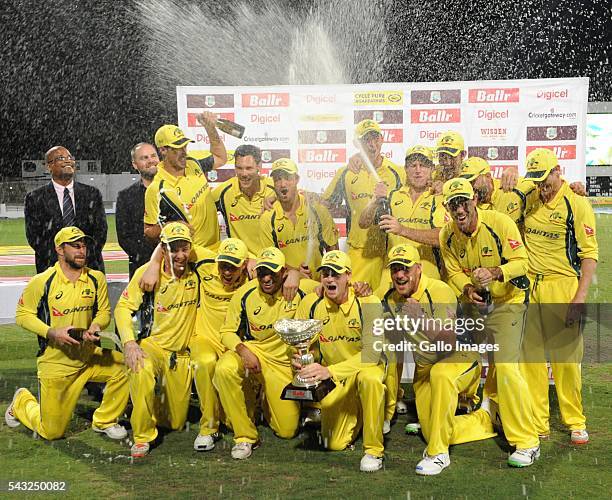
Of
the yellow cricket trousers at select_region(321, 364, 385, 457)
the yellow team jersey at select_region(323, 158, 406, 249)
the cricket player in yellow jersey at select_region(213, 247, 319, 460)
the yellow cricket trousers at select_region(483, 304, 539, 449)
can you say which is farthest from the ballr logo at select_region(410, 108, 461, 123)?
the yellow cricket trousers at select_region(321, 364, 385, 457)

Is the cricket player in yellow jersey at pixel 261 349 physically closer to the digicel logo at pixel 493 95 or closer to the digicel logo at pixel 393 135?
the digicel logo at pixel 393 135

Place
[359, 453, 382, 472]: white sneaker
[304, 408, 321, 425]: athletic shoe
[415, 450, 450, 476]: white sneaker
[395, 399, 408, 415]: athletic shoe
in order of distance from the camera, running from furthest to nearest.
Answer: [395, 399, 408, 415]: athletic shoe
[304, 408, 321, 425]: athletic shoe
[359, 453, 382, 472]: white sneaker
[415, 450, 450, 476]: white sneaker

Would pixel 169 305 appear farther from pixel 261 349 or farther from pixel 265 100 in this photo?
pixel 265 100

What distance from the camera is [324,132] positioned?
9648 mm

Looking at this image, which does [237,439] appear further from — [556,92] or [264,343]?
[556,92]

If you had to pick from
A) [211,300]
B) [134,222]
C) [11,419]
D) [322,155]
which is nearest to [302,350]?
[211,300]

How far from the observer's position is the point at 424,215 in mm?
6812

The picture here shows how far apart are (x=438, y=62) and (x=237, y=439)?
27.0 m

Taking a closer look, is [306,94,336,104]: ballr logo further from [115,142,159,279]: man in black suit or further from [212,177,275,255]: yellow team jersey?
[212,177,275,255]: yellow team jersey

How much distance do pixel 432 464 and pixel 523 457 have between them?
676mm

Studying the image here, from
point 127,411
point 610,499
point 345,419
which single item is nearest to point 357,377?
point 345,419

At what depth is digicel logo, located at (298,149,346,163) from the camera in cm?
972

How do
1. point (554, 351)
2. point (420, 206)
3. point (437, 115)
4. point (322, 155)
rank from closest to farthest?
point (554, 351), point (420, 206), point (437, 115), point (322, 155)

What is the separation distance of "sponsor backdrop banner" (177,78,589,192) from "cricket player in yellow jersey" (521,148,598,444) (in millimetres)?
3032
